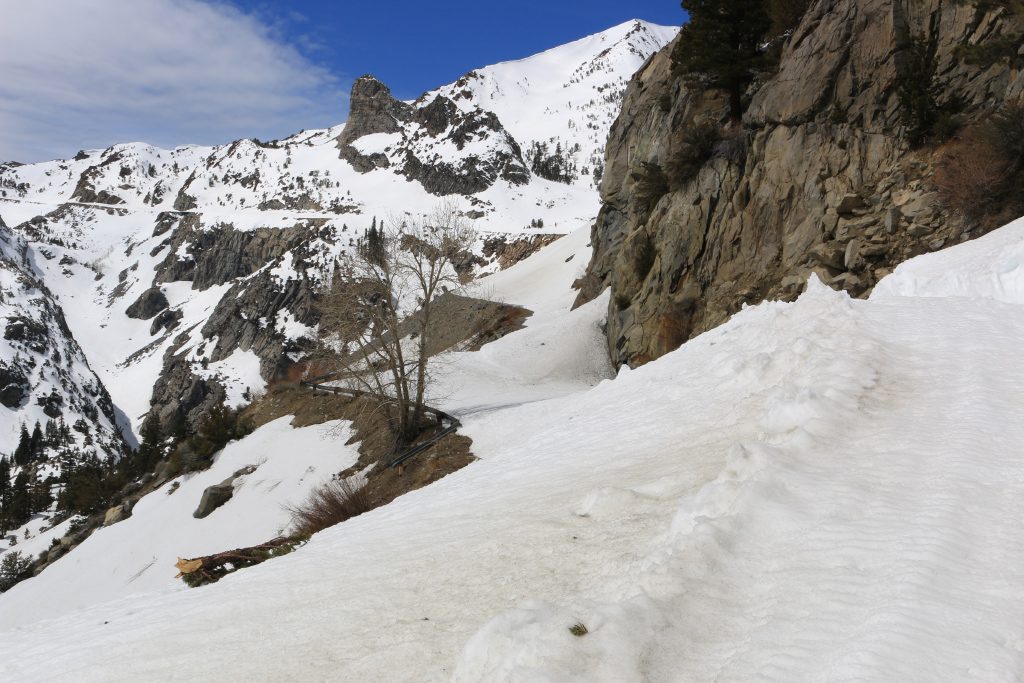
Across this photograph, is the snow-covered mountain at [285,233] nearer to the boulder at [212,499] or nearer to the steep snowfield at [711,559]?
the boulder at [212,499]

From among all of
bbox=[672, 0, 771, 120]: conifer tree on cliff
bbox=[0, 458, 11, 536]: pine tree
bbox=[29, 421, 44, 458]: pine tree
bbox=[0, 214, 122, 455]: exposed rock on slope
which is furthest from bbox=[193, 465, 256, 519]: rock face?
bbox=[29, 421, 44, 458]: pine tree

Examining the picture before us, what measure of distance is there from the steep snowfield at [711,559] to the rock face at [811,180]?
23.7 ft

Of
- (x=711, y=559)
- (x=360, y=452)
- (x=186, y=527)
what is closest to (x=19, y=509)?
(x=186, y=527)

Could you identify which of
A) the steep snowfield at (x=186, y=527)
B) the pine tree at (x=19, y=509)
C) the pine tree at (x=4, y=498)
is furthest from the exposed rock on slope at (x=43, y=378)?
the steep snowfield at (x=186, y=527)

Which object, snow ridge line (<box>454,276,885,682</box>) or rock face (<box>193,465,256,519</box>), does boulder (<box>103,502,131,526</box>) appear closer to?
rock face (<box>193,465,256,519</box>)

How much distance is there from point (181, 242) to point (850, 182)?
193 m

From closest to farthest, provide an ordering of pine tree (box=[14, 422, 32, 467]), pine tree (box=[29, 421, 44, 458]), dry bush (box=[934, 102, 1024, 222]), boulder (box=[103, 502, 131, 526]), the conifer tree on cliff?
dry bush (box=[934, 102, 1024, 222]) → the conifer tree on cliff → boulder (box=[103, 502, 131, 526]) → pine tree (box=[14, 422, 32, 467]) → pine tree (box=[29, 421, 44, 458])

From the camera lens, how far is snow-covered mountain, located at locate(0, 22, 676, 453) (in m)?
110

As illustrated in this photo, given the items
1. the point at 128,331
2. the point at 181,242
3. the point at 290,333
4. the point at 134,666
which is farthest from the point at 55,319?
the point at 134,666

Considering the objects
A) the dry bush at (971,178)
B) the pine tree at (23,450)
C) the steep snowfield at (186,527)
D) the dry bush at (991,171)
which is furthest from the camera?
the pine tree at (23,450)

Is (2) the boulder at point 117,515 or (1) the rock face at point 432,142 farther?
(1) the rock face at point 432,142

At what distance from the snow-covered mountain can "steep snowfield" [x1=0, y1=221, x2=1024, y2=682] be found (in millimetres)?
72144

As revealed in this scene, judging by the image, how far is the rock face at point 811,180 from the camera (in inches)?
544

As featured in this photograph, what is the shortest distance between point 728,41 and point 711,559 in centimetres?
2072
